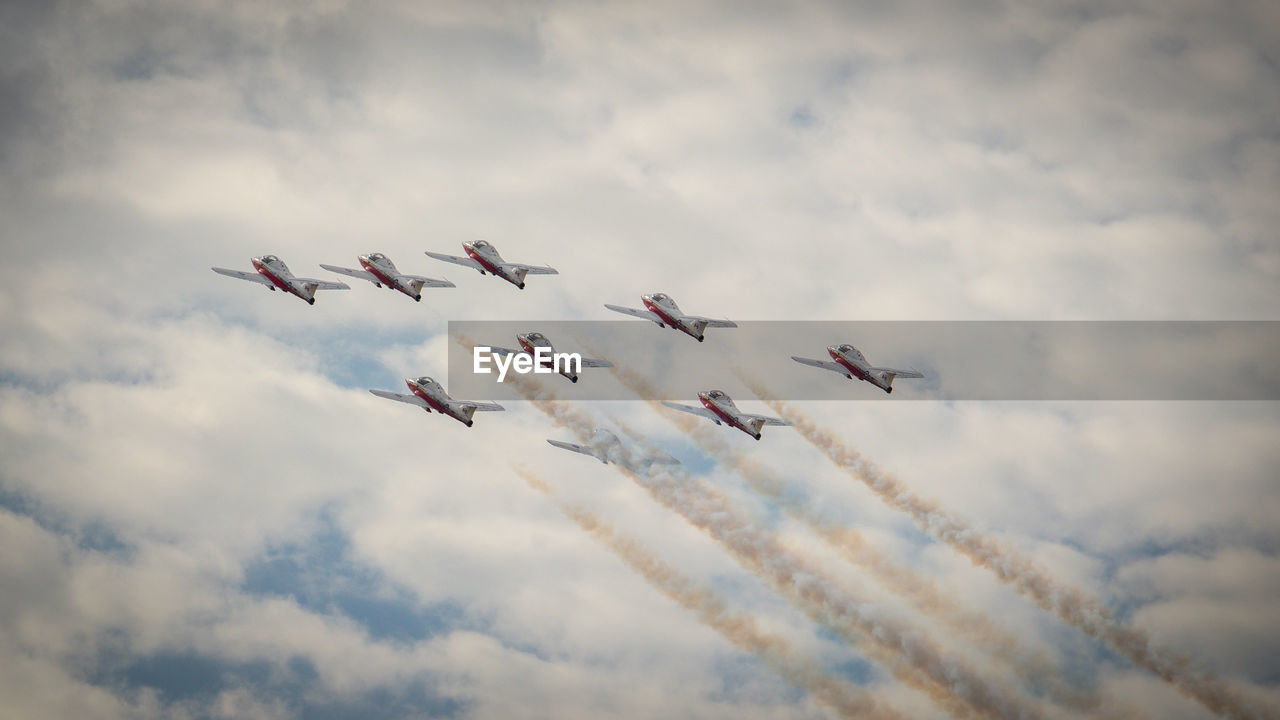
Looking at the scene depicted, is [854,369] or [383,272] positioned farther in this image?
[383,272]

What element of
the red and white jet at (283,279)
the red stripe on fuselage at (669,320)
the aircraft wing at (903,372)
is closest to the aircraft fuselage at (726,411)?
the red stripe on fuselage at (669,320)

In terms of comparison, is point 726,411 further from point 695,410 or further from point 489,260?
point 489,260

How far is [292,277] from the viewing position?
155m

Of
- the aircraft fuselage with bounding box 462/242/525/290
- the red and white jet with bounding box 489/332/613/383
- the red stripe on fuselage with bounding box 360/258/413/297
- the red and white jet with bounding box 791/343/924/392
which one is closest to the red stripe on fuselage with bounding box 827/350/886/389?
the red and white jet with bounding box 791/343/924/392

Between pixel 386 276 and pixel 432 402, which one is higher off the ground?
pixel 386 276

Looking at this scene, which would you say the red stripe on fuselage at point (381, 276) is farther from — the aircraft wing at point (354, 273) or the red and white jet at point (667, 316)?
the red and white jet at point (667, 316)

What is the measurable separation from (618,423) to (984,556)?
48193 mm

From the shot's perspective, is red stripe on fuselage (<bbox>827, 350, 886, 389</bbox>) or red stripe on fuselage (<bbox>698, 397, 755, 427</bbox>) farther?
red stripe on fuselage (<bbox>827, 350, 886, 389</bbox>)

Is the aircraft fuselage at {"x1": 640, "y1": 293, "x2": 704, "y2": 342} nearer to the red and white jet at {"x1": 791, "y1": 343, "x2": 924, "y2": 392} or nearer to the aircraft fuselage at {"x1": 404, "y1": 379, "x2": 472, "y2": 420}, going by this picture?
the red and white jet at {"x1": 791, "y1": 343, "x2": 924, "y2": 392}

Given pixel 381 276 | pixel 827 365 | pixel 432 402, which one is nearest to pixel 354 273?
pixel 381 276

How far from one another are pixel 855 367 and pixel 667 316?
77.4 ft

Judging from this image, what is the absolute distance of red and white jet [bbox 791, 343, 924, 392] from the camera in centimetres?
14750

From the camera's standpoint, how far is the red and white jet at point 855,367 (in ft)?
484

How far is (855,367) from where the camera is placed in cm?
14825
